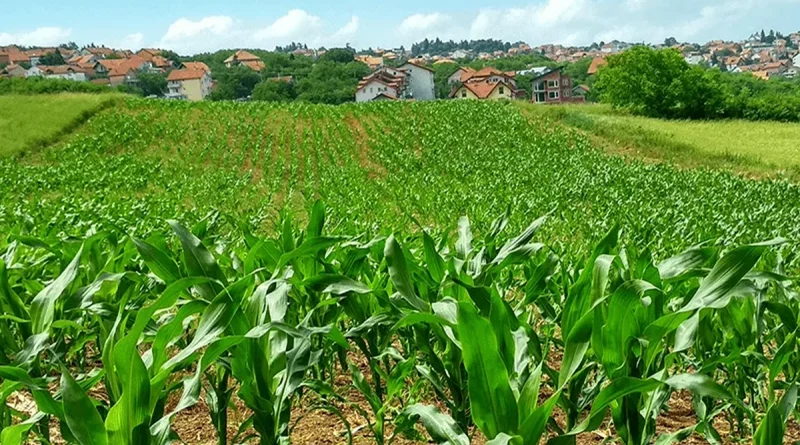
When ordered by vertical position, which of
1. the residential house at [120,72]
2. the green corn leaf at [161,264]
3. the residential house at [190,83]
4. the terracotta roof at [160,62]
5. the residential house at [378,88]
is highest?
the terracotta roof at [160,62]

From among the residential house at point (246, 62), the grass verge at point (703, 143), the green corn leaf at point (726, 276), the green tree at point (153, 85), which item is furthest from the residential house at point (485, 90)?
the green corn leaf at point (726, 276)

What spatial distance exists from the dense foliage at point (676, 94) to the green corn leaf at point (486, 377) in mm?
43972

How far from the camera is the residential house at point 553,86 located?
9225 centimetres

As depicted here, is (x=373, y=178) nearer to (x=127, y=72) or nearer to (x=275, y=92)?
(x=275, y=92)

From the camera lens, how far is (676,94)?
137 ft

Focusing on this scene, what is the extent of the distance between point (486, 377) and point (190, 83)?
330 feet

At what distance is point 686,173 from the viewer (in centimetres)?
1764

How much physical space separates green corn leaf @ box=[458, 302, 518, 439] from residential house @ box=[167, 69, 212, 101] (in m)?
→ 97.2

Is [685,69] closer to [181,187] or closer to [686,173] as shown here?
[686,173]

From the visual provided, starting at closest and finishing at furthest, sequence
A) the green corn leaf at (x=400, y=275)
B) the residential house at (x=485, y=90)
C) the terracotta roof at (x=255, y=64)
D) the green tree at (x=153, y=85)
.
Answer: the green corn leaf at (x=400, y=275)
the residential house at (x=485, y=90)
the green tree at (x=153, y=85)
the terracotta roof at (x=255, y=64)

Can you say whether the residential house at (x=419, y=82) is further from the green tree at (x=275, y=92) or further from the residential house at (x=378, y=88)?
the green tree at (x=275, y=92)

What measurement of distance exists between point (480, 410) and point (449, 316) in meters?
0.38

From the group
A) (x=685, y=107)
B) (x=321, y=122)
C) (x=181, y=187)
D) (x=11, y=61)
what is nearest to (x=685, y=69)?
(x=685, y=107)

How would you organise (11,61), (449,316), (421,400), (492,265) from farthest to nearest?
(11,61) < (421,400) < (492,265) < (449,316)
